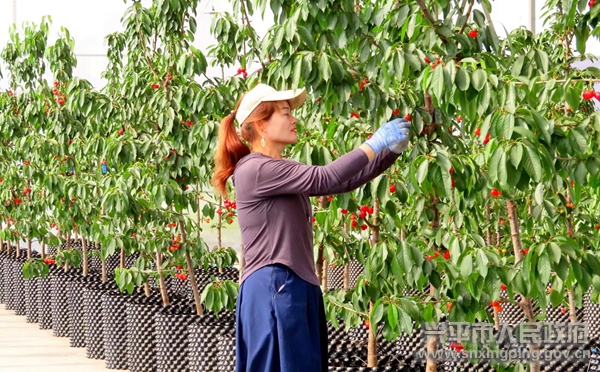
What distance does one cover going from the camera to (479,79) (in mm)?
2264

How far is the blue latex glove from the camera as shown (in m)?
2.15

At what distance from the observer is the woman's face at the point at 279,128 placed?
7.66 feet

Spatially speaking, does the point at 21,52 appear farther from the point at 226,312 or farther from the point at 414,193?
the point at 414,193

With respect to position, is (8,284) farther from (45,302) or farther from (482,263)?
(482,263)

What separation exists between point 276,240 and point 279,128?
0.29 metres

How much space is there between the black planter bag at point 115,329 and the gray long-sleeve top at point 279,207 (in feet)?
9.93

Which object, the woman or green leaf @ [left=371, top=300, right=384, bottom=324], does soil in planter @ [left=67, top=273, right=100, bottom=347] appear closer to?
green leaf @ [left=371, top=300, right=384, bottom=324]

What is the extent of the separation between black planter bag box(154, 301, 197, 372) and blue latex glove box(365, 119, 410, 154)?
2.61 metres

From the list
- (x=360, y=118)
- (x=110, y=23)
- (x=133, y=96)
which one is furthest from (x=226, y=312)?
(x=110, y=23)

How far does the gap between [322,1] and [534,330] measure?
1321 millimetres

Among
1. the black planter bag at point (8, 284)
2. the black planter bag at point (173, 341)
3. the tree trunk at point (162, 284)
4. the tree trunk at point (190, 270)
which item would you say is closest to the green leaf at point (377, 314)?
the black planter bag at point (173, 341)

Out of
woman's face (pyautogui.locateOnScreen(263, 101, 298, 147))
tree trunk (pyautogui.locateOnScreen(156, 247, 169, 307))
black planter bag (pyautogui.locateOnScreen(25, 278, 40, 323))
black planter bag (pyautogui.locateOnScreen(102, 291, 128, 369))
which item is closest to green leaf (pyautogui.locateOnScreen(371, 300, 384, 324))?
woman's face (pyautogui.locateOnScreen(263, 101, 298, 147))

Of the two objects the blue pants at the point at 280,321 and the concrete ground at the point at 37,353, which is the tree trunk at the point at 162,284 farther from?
the blue pants at the point at 280,321

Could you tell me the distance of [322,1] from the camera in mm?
2574
